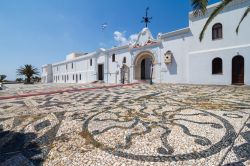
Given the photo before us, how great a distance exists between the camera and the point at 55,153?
108 inches

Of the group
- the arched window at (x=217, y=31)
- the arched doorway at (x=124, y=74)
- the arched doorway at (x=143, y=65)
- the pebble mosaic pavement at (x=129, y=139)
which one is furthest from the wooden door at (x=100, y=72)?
the pebble mosaic pavement at (x=129, y=139)

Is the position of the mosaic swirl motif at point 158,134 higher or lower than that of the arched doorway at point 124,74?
lower

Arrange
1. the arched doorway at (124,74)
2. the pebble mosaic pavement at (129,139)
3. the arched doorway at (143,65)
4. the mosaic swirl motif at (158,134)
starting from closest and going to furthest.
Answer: the pebble mosaic pavement at (129,139) → the mosaic swirl motif at (158,134) → the arched doorway at (143,65) → the arched doorway at (124,74)

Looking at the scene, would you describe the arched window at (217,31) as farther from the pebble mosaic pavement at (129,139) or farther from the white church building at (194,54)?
the pebble mosaic pavement at (129,139)

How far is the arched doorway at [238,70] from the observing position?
13.4 m

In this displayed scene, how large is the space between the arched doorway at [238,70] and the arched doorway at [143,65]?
8.49 metres

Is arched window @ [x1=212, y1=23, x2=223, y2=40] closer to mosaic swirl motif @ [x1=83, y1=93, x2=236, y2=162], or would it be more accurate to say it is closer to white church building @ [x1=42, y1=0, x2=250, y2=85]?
white church building @ [x1=42, y1=0, x2=250, y2=85]

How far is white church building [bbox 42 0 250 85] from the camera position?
44.0 ft

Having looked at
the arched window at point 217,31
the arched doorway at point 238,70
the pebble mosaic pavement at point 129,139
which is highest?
the arched window at point 217,31

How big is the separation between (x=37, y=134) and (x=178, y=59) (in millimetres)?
15540

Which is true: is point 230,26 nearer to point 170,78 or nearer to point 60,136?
point 170,78

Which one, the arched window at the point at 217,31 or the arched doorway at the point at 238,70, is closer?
the arched doorway at the point at 238,70

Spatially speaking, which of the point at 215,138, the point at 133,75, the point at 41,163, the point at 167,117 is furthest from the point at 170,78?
the point at 41,163

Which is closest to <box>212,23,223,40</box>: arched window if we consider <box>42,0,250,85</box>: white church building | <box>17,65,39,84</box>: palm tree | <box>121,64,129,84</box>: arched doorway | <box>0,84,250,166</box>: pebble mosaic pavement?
<box>42,0,250,85</box>: white church building
